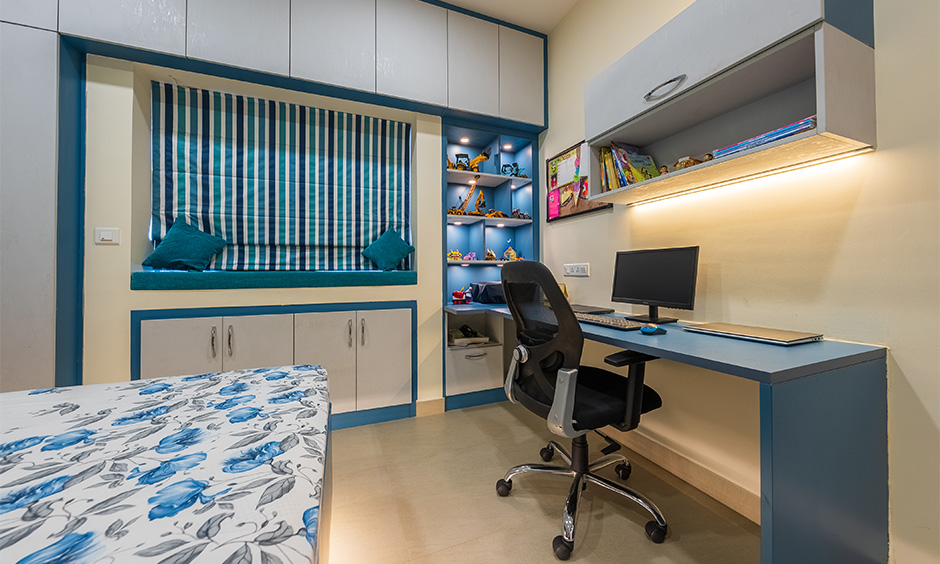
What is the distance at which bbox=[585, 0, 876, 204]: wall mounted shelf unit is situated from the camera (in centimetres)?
114

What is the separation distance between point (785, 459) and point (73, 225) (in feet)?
11.2

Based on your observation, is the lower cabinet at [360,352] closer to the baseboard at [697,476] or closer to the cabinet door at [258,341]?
the cabinet door at [258,341]

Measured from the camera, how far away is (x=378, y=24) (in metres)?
2.47

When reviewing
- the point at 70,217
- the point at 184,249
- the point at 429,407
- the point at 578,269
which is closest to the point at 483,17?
the point at 578,269

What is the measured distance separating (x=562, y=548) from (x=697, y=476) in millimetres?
962

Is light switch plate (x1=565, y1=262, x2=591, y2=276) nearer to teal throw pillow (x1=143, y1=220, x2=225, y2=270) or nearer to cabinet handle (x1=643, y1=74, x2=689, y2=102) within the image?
cabinet handle (x1=643, y1=74, x2=689, y2=102)

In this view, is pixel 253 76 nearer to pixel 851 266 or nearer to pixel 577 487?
pixel 577 487

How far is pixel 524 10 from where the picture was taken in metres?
2.76

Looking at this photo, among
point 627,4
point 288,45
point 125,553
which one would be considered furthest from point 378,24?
point 125,553

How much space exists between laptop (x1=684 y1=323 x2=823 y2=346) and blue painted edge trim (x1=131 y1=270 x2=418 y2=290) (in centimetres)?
196

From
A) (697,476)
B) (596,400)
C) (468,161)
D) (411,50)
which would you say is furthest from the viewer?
(468,161)

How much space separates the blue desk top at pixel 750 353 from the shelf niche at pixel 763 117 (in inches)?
27.9

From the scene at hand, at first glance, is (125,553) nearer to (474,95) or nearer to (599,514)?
(599,514)

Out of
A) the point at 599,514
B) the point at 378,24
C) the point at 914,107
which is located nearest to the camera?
the point at 914,107
